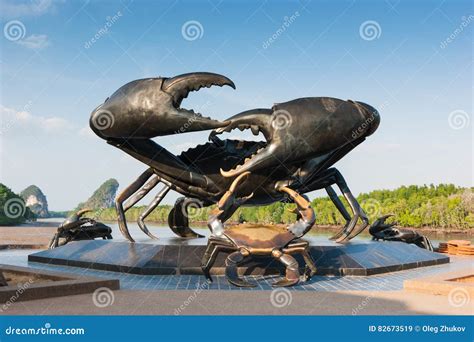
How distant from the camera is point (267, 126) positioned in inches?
416

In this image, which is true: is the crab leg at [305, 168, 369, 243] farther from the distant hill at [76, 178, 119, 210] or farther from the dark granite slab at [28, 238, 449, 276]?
the distant hill at [76, 178, 119, 210]

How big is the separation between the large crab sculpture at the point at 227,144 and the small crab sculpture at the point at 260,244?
68 millimetres

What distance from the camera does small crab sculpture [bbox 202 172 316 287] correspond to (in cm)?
873

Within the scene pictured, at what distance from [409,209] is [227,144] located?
4491cm

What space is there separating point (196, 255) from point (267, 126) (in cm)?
303

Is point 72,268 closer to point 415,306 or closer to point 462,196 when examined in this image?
point 415,306

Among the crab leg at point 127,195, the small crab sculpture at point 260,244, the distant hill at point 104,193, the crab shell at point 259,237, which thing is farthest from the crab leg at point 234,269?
the distant hill at point 104,193

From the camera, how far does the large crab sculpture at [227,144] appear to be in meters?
10.0
